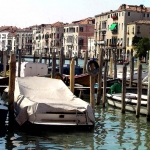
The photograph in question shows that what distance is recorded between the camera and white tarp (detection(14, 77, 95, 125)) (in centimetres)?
933

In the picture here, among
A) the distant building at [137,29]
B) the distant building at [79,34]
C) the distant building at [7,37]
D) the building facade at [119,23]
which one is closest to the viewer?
the distant building at [137,29]

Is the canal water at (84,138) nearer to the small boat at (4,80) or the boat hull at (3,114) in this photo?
the boat hull at (3,114)

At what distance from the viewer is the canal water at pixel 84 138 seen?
27.4 feet

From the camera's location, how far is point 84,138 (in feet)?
29.5

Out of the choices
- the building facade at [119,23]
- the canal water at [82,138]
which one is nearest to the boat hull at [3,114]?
the canal water at [82,138]

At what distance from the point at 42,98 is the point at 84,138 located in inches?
74.2

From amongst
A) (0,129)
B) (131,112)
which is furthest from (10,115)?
(131,112)

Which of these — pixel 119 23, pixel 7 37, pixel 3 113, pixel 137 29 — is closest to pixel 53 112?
pixel 3 113

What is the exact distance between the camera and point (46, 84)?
11555mm

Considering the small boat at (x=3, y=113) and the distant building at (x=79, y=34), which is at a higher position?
the distant building at (x=79, y=34)

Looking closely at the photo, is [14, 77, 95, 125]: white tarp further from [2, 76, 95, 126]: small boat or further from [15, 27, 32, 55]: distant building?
[15, 27, 32, 55]: distant building

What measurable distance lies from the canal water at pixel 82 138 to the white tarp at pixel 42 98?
395 millimetres

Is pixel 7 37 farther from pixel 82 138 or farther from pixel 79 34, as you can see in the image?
pixel 82 138

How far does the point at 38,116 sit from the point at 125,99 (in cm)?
408
